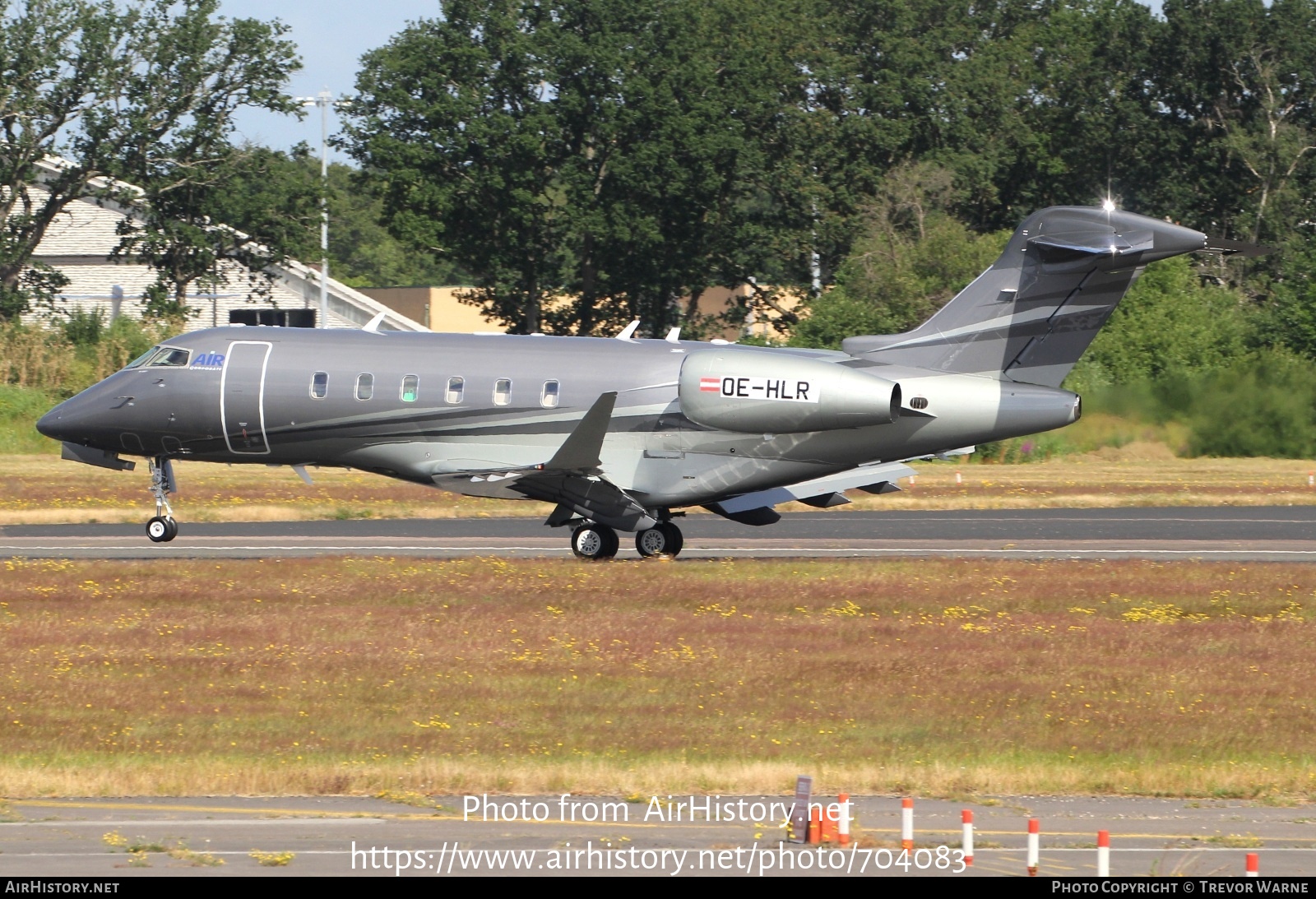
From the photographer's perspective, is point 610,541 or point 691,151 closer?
point 610,541

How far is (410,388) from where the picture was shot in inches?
1093

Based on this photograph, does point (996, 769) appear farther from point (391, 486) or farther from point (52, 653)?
point (391, 486)

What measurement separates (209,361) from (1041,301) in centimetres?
1387

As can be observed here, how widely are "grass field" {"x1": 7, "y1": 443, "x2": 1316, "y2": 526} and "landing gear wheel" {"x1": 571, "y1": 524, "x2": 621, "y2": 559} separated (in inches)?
392

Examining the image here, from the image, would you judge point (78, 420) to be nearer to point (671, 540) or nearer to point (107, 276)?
point (671, 540)

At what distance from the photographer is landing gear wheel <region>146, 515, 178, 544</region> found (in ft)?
97.8

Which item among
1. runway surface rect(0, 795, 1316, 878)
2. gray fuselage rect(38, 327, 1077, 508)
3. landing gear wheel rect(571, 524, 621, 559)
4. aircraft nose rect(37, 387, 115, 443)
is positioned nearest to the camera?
runway surface rect(0, 795, 1316, 878)

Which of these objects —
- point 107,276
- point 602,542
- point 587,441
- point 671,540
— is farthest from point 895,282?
point 587,441

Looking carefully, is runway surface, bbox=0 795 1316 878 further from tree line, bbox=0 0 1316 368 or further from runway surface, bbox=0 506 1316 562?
tree line, bbox=0 0 1316 368

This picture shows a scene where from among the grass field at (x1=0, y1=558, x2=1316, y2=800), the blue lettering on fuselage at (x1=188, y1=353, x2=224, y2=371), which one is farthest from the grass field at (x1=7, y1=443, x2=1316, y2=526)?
the grass field at (x1=0, y1=558, x2=1316, y2=800)

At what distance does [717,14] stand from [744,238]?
Answer: 15.6 metres

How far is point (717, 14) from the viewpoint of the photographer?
84688mm

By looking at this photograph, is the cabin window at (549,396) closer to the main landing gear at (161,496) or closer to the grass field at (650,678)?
the grass field at (650,678)
